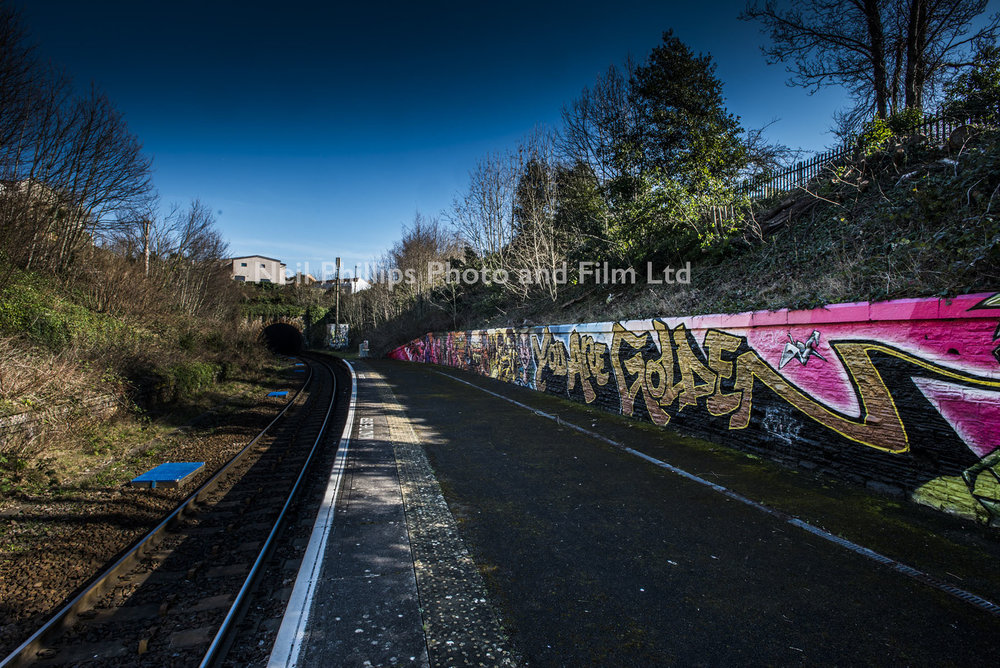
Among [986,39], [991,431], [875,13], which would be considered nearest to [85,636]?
[991,431]

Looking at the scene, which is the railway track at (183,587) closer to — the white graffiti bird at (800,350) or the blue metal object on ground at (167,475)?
the blue metal object on ground at (167,475)

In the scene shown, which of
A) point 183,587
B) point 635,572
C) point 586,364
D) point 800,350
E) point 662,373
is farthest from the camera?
point 586,364

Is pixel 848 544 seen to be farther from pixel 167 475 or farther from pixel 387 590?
pixel 167 475

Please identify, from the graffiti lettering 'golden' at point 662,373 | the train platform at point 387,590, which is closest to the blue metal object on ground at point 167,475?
the train platform at point 387,590

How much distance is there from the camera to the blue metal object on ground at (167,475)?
19.8 feet

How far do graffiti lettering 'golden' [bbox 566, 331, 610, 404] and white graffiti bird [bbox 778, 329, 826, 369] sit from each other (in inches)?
162

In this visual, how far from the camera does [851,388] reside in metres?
4.78

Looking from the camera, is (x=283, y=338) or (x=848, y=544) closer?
(x=848, y=544)

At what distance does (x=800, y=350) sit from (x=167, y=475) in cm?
854

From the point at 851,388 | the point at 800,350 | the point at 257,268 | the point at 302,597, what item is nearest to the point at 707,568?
the point at 851,388

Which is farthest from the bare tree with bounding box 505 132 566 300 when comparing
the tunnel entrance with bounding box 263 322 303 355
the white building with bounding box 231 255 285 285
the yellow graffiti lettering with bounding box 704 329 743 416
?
the white building with bounding box 231 255 285 285

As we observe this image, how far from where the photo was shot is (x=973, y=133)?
6.93m

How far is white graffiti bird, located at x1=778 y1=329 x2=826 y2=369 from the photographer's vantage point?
17.1 ft

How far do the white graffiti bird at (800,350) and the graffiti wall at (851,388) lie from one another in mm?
13
